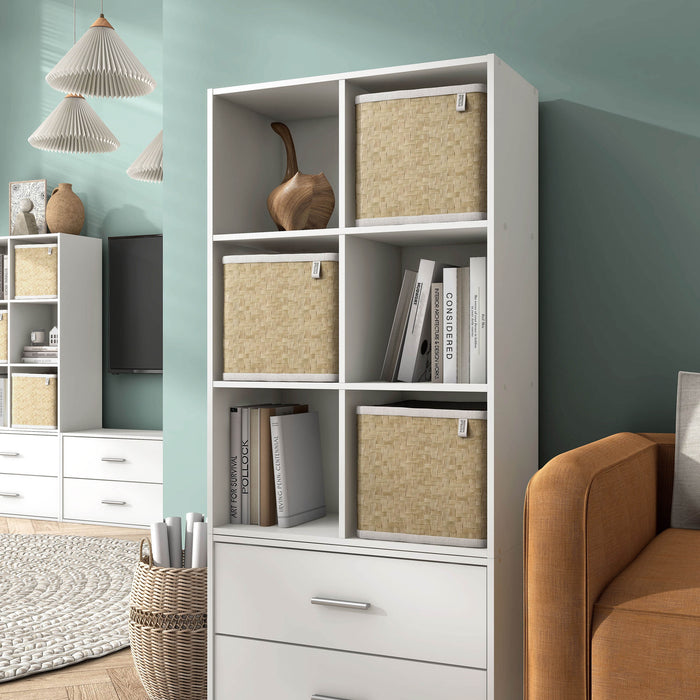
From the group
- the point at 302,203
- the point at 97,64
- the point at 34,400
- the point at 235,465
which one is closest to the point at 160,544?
the point at 235,465

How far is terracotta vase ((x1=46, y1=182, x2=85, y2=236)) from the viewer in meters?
5.04

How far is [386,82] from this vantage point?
1.98 m

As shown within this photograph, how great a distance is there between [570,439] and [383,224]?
30.1 inches

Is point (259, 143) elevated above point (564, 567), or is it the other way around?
point (259, 143)

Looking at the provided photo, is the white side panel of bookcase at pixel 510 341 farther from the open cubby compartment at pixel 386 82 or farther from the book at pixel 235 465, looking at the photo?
the book at pixel 235 465

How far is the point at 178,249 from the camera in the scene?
8.64 feet

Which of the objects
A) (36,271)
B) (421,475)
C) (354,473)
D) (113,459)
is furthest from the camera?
(36,271)

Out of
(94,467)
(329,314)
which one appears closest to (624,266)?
(329,314)

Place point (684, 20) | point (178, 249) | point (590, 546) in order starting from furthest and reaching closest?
1. point (178, 249)
2. point (684, 20)
3. point (590, 546)

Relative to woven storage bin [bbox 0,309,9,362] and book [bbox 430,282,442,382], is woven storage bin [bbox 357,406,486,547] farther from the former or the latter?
woven storage bin [bbox 0,309,9,362]

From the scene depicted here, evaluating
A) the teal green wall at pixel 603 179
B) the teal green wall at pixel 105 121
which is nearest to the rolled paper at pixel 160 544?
the teal green wall at pixel 603 179

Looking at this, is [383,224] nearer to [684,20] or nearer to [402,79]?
[402,79]

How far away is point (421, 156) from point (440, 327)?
1.25 ft

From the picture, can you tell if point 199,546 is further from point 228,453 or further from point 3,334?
point 3,334
